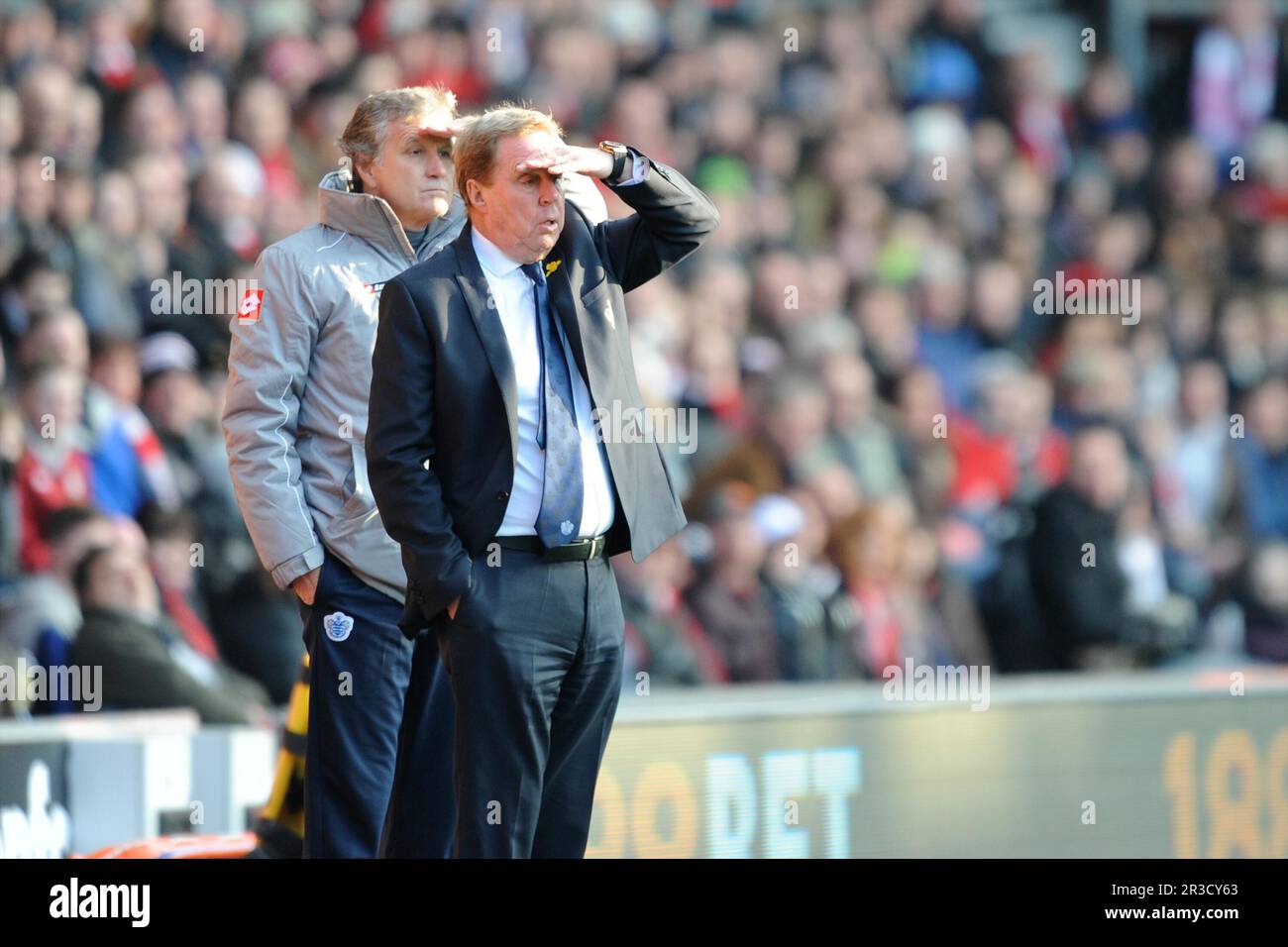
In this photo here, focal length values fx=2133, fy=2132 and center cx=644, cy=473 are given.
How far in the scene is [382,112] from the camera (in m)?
4.99

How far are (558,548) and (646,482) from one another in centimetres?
28

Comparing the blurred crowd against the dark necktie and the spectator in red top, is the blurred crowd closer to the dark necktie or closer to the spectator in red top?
the spectator in red top

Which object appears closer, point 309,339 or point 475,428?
point 475,428

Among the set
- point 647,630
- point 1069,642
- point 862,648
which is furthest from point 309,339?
point 1069,642

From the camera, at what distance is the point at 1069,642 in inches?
390

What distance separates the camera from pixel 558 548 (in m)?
4.54

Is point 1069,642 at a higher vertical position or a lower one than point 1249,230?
lower

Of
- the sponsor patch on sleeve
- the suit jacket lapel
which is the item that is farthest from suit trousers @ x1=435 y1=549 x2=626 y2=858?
the sponsor patch on sleeve

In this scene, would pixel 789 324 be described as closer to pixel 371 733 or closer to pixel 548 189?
pixel 371 733

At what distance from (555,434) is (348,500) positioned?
0.69m
